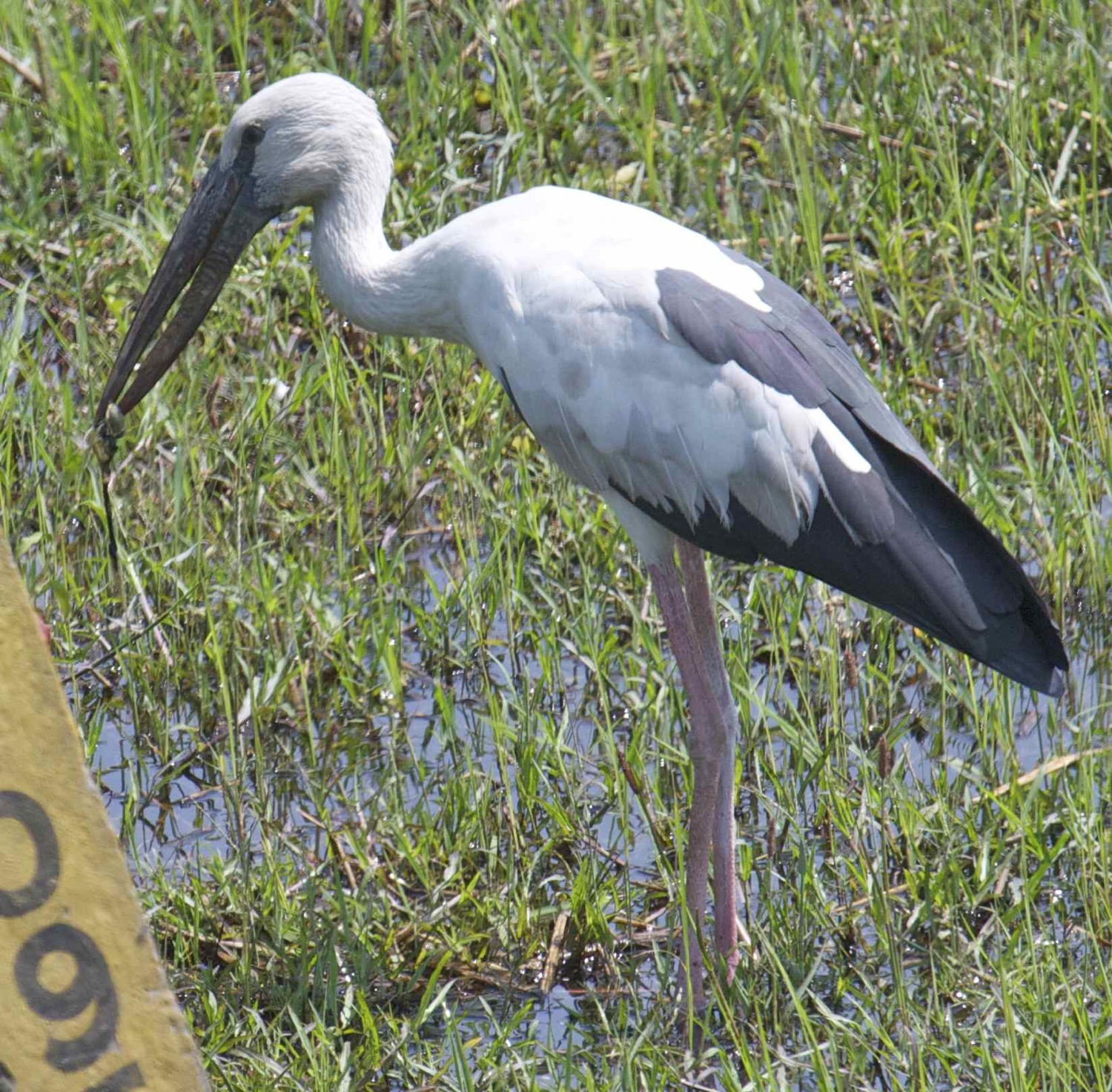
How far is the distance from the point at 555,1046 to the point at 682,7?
354 centimetres

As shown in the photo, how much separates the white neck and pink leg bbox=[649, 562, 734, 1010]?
0.63 meters

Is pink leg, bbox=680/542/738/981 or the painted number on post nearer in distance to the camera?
the painted number on post

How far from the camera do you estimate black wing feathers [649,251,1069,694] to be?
3.06 meters

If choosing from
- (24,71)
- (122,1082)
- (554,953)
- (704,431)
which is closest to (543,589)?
(704,431)

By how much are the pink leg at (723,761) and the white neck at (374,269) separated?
0.63 meters

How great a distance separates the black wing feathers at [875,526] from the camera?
3059 millimetres

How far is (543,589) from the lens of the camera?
13.0 feet

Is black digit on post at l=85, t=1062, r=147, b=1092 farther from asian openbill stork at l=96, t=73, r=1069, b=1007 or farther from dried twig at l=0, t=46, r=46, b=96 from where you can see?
dried twig at l=0, t=46, r=46, b=96

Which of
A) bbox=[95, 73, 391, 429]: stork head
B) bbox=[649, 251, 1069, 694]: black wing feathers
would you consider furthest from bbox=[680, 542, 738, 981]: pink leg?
bbox=[95, 73, 391, 429]: stork head

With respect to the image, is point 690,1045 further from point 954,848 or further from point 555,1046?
point 954,848

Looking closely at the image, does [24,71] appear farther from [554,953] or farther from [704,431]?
[554,953]

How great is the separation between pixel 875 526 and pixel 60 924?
1.61 metres

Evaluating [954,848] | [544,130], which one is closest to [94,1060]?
[954,848]

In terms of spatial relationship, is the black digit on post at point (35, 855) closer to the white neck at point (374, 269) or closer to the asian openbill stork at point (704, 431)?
the asian openbill stork at point (704, 431)
